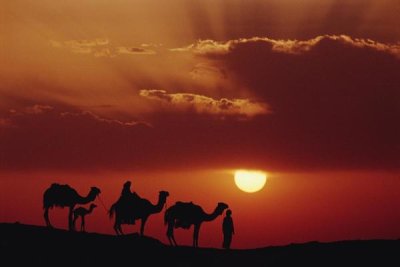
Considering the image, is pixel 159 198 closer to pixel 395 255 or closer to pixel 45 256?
pixel 45 256

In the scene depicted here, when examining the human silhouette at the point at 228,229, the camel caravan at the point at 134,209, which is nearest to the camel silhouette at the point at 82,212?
the camel caravan at the point at 134,209

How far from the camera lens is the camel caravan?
A: 171 feet

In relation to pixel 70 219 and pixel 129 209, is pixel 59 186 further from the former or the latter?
pixel 129 209

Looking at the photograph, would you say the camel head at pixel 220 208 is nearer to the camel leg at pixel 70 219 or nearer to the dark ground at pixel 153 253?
the dark ground at pixel 153 253

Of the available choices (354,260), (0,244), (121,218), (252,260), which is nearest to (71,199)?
(121,218)

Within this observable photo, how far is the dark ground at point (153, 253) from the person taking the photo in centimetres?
4647

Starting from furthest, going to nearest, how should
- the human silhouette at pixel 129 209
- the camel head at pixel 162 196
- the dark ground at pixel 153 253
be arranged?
1. the camel head at pixel 162 196
2. the human silhouette at pixel 129 209
3. the dark ground at pixel 153 253

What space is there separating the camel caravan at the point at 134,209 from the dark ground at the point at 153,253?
252 centimetres

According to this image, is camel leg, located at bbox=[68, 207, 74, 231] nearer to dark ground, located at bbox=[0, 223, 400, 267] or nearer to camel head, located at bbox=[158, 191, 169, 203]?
dark ground, located at bbox=[0, 223, 400, 267]

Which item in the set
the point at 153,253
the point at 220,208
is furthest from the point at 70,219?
the point at 220,208

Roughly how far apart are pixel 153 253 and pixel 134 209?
14.9 feet

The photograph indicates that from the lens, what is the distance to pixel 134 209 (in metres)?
52.2

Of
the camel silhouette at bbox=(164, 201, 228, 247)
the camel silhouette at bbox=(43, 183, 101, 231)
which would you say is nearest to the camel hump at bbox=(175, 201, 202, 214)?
the camel silhouette at bbox=(164, 201, 228, 247)

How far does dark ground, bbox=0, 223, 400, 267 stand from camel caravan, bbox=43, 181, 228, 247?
2517 millimetres
